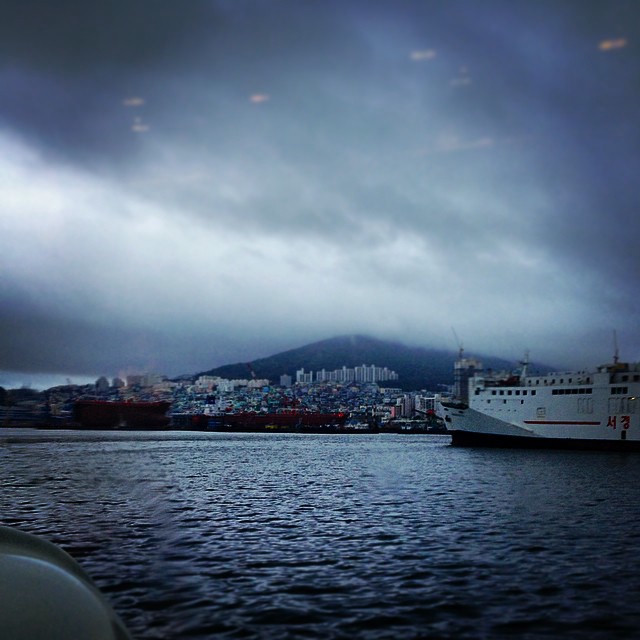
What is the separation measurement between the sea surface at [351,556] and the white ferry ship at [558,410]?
52.8m

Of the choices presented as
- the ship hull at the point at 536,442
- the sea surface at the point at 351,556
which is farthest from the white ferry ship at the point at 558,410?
the sea surface at the point at 351,556

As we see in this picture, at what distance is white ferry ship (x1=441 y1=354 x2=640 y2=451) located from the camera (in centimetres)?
8225

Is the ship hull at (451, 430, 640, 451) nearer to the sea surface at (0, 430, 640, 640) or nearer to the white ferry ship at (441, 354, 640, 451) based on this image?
the white ferry ship at (441, 354, 640, 451)

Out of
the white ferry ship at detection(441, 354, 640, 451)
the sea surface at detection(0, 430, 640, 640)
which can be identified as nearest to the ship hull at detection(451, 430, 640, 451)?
the white ferry ship at detection(441, 354, 640, 451)

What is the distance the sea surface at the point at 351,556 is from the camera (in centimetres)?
1035

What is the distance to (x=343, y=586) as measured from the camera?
1265 centimetres

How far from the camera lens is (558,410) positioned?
8650 cm

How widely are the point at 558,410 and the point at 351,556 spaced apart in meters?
77.9

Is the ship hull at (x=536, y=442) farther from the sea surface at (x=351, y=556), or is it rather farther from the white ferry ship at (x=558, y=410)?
the sea surface at (x=351, y=556)

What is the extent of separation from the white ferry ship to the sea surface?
52.8m

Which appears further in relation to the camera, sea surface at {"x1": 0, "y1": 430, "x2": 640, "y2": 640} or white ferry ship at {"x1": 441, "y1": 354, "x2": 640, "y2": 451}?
white ferry ship at {"x1": 441, "y1": 354, "x2": 640, "y2": 451}

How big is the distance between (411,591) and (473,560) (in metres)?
3.56

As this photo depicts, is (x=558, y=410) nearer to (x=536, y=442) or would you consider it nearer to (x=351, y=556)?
(x=536, y=442)

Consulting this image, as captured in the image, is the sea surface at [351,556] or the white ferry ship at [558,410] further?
the white ferry ship at [558,410]
